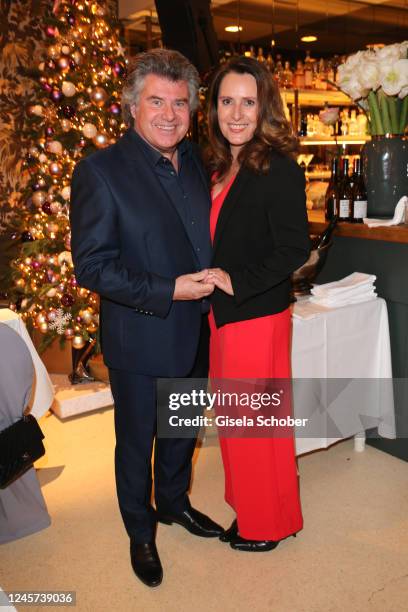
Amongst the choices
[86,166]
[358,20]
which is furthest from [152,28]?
[86,166]

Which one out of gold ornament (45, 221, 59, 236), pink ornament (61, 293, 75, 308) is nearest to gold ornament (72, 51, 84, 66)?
gold ornament (45, 221, 59, 236)

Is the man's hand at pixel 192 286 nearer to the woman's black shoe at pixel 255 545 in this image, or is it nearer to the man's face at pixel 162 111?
the man's face at pixel 162 111

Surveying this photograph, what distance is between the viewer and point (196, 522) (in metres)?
2.26

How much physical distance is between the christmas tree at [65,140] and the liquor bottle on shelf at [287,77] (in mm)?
1698

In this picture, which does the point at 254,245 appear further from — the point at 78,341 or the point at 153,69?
the point at 78,341

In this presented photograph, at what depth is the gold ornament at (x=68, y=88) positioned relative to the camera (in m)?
3.51

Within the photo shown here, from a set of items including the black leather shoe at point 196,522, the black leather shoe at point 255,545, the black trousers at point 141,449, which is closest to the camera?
the black trousers at point 141,449

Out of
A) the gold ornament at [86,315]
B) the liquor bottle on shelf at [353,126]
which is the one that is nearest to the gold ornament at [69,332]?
the gold ornament at [86,315]

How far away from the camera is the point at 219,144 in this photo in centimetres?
199

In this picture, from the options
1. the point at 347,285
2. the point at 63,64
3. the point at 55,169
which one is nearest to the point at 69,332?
the point at 55,169

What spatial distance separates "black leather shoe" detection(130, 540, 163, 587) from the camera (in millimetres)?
1996

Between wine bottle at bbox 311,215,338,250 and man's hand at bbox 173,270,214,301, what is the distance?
1071 mm

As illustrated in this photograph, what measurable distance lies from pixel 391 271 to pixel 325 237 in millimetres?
336

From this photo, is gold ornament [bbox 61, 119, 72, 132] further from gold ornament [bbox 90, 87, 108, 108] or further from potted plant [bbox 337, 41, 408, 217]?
potted plant [bbox 337, 41, 408, 217]
